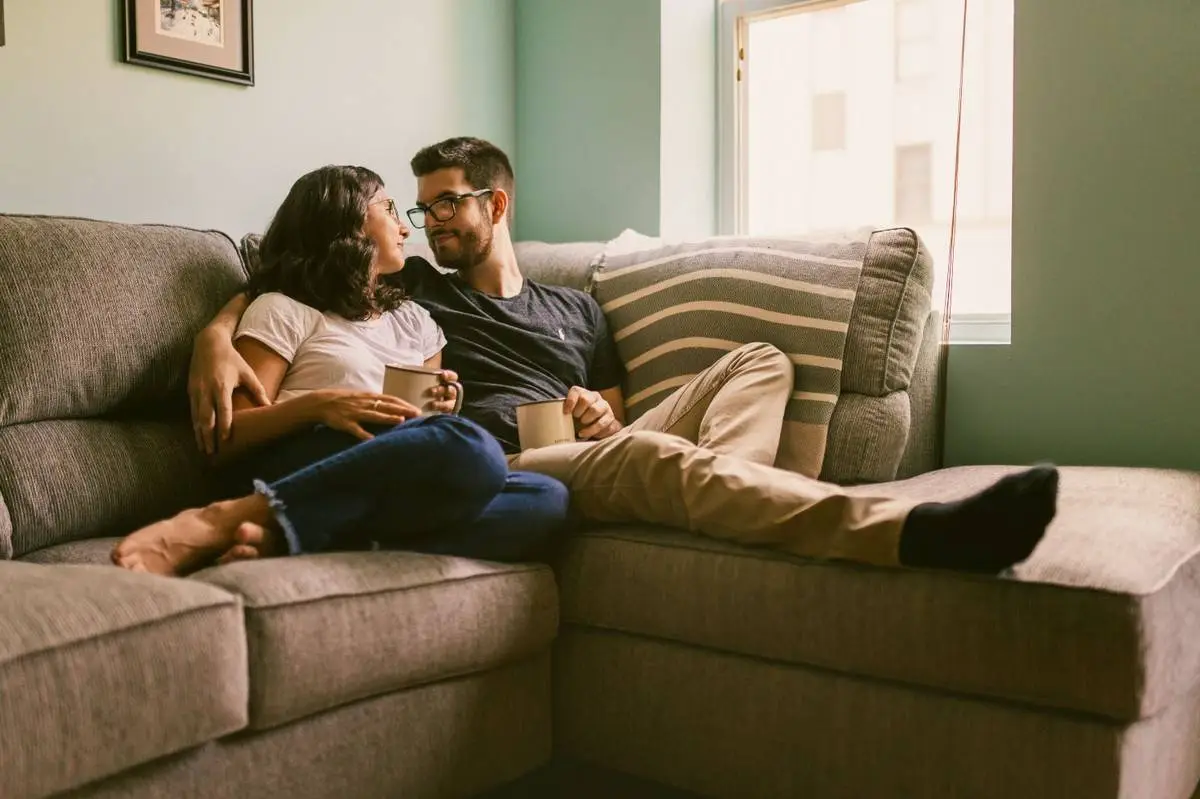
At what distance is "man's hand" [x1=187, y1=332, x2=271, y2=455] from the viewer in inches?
70.1

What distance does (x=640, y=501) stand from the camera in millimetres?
1694

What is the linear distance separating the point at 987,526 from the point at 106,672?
1.02 meters

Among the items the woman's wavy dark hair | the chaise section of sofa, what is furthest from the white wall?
the chaise section of sofa

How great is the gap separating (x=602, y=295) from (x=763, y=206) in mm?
769

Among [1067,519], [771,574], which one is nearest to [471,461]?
[771,574]

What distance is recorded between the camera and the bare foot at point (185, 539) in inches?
57.8

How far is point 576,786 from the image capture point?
6.21 ft

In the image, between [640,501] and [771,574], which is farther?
[640,501]

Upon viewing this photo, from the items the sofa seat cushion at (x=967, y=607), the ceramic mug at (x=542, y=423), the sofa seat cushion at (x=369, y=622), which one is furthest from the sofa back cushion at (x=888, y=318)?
the sofa seat cushion at (x=369, y=622)

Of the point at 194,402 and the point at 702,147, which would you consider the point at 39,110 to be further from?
the point at 702,147

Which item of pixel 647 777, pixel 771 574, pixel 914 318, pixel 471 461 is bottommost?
pixel 647 777

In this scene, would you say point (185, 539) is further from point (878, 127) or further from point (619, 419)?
point (878, 127)

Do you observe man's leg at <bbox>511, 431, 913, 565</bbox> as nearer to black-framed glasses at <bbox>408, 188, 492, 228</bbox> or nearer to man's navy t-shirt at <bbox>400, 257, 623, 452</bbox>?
man's navy t-shirt at <bbox>400, 257, 623, 452</bbox>

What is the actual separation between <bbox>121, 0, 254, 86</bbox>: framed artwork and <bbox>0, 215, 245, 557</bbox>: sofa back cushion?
21.3 inches
